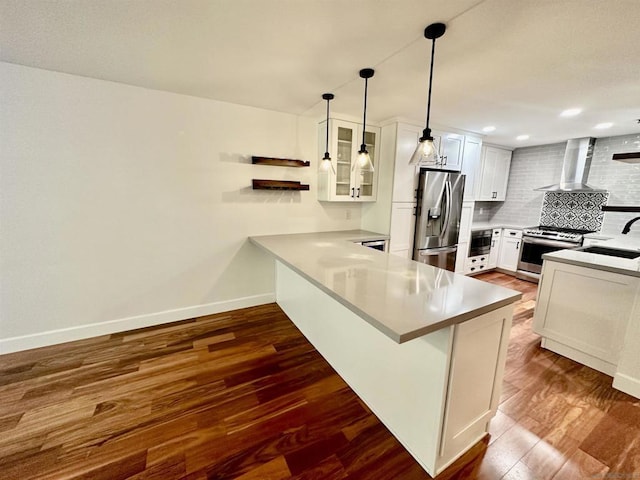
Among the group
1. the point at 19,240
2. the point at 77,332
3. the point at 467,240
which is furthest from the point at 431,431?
the point at 467,240

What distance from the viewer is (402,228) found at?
136 inches

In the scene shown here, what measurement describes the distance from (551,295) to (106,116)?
14.5ft

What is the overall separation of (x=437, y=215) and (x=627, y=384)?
2.31m

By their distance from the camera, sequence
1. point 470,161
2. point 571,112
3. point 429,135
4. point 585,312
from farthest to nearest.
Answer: point 470,161 < point 571,112 < point 585,312 < point 429,135

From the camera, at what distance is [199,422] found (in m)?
1.60

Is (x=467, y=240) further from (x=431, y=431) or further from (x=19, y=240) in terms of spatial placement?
(x=19, y=240)

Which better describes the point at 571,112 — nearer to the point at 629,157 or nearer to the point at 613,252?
the point at 629,157

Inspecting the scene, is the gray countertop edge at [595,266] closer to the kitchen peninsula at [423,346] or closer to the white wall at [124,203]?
the kitchen peninsula at [423,346]

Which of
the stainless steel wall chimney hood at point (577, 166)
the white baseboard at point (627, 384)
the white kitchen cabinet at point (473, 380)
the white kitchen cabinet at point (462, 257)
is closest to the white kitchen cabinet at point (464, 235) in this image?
the white kitchen cabinet at point (462, 257)

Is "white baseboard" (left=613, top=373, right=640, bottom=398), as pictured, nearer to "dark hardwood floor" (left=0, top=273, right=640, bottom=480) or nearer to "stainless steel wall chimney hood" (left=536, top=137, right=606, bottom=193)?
"dark hardwood floor" (left=0, top=273, right=640, bottom=480)

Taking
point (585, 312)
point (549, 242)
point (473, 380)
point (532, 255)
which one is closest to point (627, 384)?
point (585, 312)

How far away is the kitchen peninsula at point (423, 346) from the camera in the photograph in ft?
3.79

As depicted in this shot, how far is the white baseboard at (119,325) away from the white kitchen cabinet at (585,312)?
298 centimetres

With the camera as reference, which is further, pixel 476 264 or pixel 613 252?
pixel 476 264
